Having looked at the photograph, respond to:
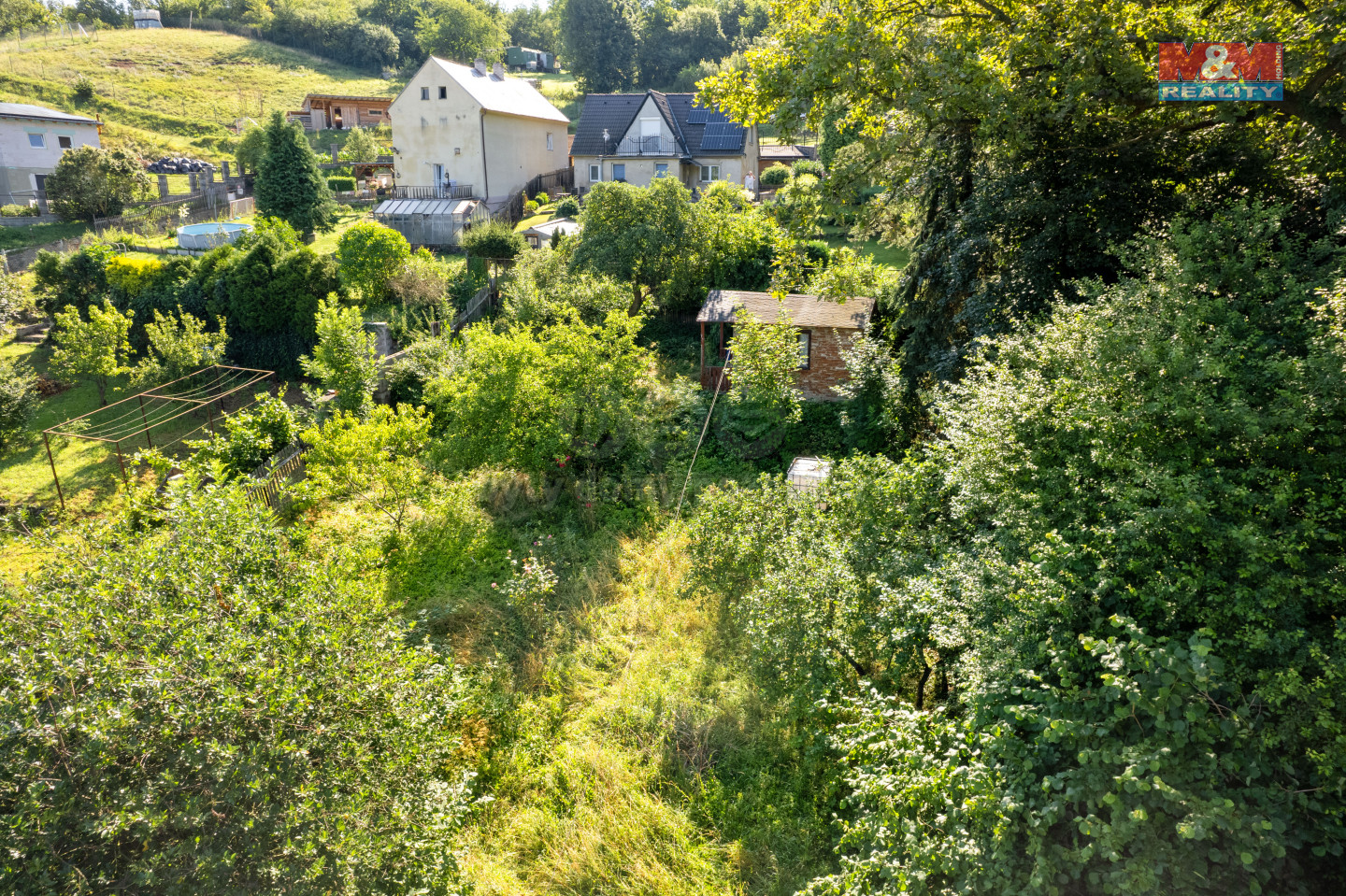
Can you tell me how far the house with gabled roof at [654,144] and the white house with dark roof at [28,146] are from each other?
28609 mm

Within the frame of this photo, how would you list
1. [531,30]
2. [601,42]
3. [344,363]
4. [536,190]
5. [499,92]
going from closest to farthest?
[344,363]
[499,92]
[536,190]
[601,42]
[531,30]

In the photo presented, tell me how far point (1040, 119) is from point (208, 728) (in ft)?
39.1

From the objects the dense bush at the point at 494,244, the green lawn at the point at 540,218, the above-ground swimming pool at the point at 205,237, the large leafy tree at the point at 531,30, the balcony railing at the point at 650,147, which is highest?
the large leafy tree at the point at 531,30

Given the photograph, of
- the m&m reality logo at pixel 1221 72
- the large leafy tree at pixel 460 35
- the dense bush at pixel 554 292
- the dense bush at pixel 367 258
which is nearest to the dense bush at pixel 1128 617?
the m&m reality logo at pixel 1221 72

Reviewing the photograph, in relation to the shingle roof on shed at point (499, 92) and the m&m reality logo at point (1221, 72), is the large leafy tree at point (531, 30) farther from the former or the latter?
the m&m reality logo at point (1221, 72)

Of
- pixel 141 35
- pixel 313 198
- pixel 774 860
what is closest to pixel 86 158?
pixel 313 198

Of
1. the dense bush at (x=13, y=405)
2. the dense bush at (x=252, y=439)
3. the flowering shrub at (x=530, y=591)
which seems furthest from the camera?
the dense bush at (x=13, y=405)

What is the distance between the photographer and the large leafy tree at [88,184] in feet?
109

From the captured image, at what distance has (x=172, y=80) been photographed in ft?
197

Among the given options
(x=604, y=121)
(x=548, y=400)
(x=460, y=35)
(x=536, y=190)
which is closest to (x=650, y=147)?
(x=604, y=121)

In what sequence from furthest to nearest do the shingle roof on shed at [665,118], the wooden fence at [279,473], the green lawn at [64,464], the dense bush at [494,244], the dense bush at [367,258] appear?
1. the shingle roof on shed at [665,118]
2. the dense bush at [494,244]
3. the dense bush at [367,258]
4. the green lawn at [64,464]
5. the wooden fence at [279,473]

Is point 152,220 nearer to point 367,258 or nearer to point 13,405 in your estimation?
point 367,258

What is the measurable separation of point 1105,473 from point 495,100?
37.9 metres

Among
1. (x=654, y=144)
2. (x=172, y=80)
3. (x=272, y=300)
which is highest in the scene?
(x=172, y=80)
